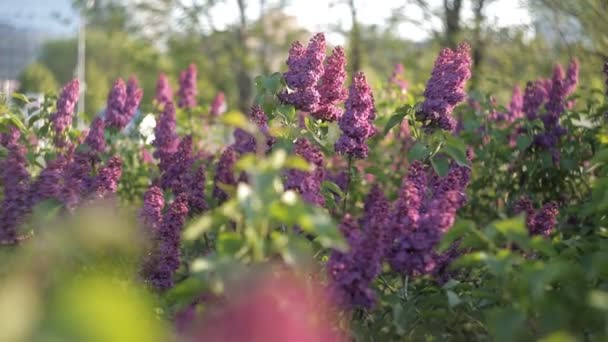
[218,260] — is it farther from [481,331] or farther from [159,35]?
[159,35]

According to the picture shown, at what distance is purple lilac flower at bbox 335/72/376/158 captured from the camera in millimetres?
3238

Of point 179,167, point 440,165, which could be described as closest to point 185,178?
point 179,167

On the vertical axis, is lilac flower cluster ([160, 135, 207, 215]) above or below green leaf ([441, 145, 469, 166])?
below

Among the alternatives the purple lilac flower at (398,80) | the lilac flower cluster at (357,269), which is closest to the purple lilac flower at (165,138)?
the lilac flower cluster at (357,269)

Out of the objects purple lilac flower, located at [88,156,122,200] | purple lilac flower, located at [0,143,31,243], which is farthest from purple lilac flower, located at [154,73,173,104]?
purple lilac flower, located at [88,156,122,200]

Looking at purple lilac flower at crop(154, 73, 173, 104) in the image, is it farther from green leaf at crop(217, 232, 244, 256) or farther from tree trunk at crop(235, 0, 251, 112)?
tree trunk at crop(235, 0, 251, 112)

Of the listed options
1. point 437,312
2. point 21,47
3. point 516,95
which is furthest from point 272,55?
point 437,312

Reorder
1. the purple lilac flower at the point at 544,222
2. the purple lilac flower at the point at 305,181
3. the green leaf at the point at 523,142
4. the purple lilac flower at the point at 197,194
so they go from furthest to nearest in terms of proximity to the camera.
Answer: the green leaf at the point at 523,142 → the purple lilac flower at the point at 197,194 → the purple lilac flower at the point at 544,222 → the purple lilac flower at the point at 305,181

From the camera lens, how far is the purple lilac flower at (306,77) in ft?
11.1

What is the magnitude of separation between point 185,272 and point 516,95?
3351mm

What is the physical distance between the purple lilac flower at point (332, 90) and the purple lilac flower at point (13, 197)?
1.24 meters

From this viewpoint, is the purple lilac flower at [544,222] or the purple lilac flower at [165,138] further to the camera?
the purple lilac flower at [165,138]

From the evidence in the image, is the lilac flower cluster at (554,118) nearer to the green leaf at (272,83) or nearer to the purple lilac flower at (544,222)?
the purple lilac flower at (544,222)

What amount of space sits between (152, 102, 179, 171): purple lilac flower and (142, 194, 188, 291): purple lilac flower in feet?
4.23
